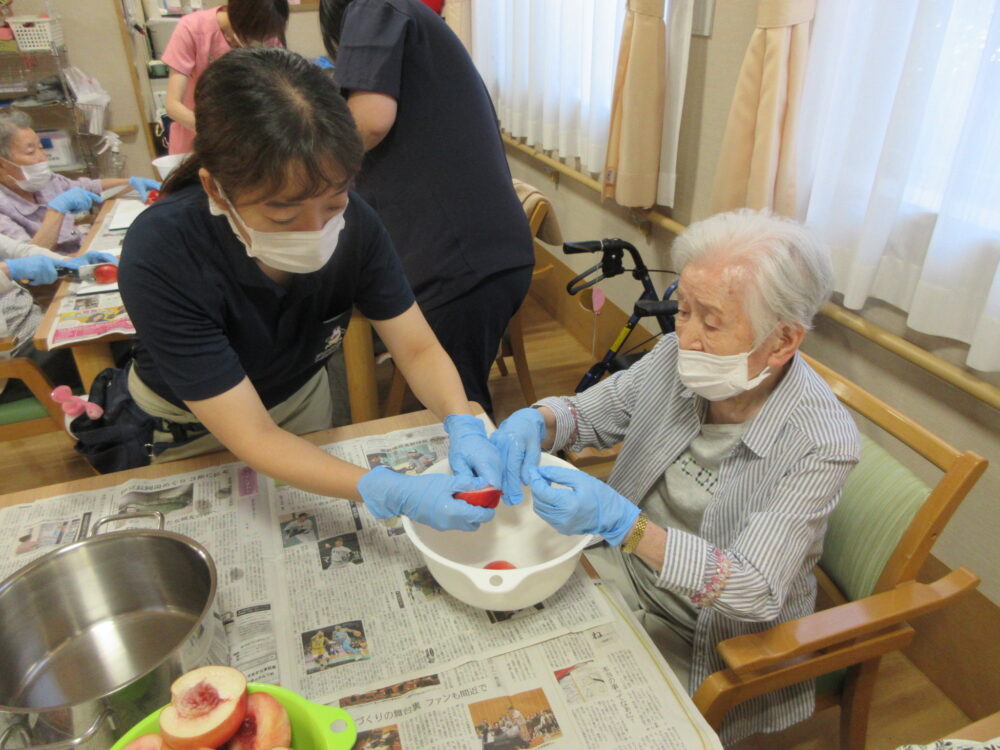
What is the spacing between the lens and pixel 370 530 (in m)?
1.02

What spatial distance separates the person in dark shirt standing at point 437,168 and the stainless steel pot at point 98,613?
1.00 m

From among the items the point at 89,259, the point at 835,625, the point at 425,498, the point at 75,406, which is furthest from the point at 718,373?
the point at 89,259

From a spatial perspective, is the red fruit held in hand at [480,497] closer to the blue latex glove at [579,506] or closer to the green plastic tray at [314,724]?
the blue latex glove at [579,506]

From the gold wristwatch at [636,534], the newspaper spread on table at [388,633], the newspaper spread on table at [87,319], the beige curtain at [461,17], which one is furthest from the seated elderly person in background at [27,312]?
the beige curtain at [461,17]

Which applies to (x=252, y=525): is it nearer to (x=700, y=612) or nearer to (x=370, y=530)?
(x=370, y=530)

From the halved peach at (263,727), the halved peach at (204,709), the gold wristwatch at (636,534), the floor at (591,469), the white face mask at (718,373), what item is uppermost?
the white face mask at (718,373)

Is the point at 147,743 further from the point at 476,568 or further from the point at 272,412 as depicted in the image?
the point at 272,412

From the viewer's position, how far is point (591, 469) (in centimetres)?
157

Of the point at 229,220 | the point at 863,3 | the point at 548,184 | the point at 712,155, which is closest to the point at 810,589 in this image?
the point at 229,220

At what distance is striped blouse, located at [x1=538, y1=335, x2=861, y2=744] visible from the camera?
3.04 feet

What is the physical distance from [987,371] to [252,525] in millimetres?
1335

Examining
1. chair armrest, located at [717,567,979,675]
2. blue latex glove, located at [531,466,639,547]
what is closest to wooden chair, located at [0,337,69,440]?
blue latex glove, located at [531,466,639,547]

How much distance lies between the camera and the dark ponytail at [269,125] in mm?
814

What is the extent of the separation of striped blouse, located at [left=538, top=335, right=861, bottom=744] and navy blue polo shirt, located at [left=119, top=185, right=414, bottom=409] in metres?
0.42
